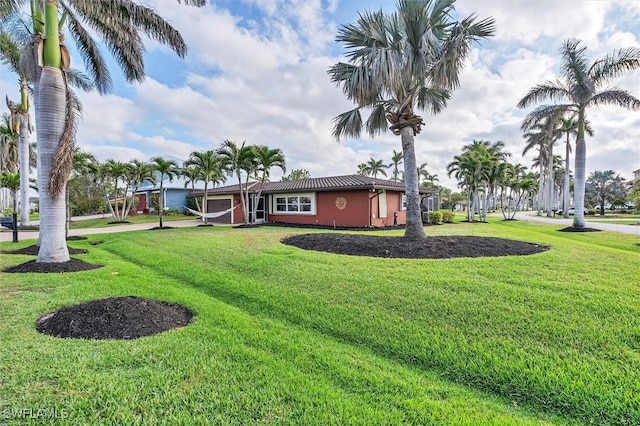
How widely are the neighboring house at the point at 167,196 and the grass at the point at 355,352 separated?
87.6 feet

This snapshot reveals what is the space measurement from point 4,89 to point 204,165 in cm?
993

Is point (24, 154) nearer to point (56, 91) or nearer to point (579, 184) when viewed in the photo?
point (56, 91)

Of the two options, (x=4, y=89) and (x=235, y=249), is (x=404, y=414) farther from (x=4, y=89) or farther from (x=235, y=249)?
(x=4, y=89)

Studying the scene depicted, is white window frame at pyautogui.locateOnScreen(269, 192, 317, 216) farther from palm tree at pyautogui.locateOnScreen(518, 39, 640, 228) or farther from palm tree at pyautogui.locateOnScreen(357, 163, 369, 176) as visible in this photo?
palm tree at pyautogui.locateOnScreen(357, 163, 369, 176)

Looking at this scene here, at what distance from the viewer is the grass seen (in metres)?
2.17

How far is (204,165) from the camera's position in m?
17.8

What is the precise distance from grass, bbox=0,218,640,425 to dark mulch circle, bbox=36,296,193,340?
0.57ft

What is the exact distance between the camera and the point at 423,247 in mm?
7117

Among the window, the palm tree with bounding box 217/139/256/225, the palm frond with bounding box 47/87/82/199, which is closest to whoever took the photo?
the palm frond with bounding box 47/87/82/199

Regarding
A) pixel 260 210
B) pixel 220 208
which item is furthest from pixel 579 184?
pixel 220 208

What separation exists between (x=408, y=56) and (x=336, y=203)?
8.97 m

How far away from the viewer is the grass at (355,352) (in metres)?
2.17

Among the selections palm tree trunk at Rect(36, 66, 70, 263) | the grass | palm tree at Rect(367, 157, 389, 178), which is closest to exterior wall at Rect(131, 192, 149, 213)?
palm tree trunk at Rect(36, 66, 70, 263)

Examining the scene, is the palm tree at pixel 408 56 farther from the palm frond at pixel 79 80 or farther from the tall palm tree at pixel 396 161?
the tall palm tree at pixel 396 161
